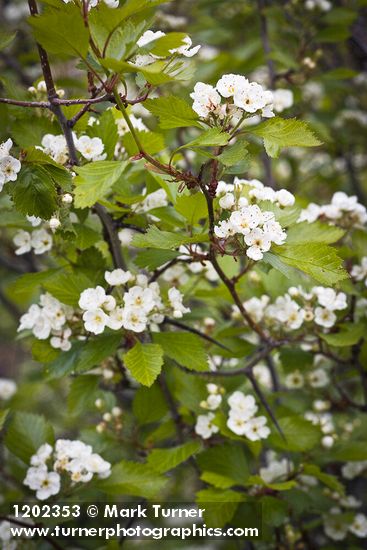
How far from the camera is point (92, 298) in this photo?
4.99 feet

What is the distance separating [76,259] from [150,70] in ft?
2.59

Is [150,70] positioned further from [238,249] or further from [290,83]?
[290,83]

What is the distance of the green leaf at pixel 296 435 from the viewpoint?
6.14ft

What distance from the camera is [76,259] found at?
1782 millimetres

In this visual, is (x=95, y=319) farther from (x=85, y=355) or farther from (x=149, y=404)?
(x=149, y=404)

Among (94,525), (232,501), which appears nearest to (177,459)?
(232,501)

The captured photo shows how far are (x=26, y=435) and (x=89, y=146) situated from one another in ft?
3.20

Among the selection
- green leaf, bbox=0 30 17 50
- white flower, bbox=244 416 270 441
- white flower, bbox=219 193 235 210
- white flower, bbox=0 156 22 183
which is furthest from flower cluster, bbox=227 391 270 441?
green leaf, bbox=0 30 17 50

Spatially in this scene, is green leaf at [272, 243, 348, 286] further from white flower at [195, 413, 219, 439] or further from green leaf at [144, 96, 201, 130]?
white flower at [195, 413, 219, 439]

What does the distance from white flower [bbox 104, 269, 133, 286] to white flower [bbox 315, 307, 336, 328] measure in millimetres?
642

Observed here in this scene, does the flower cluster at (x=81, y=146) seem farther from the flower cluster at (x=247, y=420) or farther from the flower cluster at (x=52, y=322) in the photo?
the flower cluster at (x=247, y=420)

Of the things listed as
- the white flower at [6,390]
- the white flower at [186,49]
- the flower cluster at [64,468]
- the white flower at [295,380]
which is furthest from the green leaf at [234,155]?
the white flower at [6,390]

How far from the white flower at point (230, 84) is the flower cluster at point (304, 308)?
2.59ft

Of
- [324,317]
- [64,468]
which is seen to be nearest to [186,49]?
[324,317]
